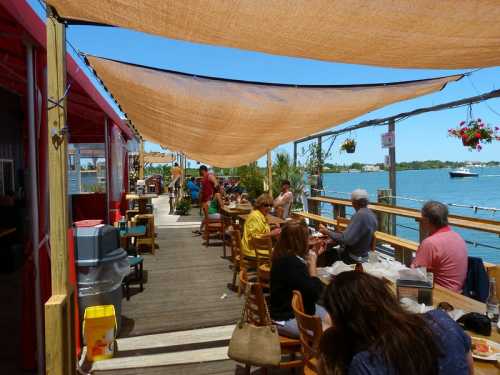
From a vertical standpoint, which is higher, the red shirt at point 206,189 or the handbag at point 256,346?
the red shirt at point 206,189

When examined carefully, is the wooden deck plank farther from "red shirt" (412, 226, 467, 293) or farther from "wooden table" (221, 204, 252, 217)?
"red shirt" (412, 226, 467, 293)

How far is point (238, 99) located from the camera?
469cm

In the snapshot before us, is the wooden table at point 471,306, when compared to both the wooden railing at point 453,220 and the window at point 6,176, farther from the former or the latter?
the window at point 6,176

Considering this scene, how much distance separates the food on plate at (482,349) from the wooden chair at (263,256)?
7.21ft

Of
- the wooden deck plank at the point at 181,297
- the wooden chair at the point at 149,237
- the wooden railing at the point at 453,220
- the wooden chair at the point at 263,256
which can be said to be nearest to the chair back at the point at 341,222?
the wooden railing at the point at 453,220

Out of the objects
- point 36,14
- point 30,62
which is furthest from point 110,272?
point 36,14

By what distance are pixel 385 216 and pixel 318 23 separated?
4.48 m

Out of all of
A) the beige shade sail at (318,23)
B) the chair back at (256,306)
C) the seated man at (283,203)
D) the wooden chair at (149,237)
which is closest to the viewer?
the beige shade sail at (318,23)

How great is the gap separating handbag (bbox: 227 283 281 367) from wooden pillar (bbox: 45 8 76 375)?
972 millimetres

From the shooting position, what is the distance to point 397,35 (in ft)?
8.04

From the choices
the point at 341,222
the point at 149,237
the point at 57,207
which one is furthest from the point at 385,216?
the point at 57,207

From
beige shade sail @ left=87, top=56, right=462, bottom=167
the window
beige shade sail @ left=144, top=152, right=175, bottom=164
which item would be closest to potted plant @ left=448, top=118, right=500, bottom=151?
beige shade sail @ left=87, top=56, right=462, bottom=167

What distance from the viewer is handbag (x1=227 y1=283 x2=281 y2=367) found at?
7.12ft

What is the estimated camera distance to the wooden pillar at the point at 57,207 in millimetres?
2172
